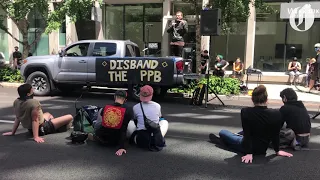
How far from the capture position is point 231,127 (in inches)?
283

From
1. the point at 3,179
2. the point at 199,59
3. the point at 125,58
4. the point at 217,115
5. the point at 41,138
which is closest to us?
the point at 3,179

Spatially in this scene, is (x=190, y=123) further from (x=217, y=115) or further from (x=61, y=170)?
(x=61, y=170)

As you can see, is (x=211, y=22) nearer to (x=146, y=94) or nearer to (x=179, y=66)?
(x=179, y=66)

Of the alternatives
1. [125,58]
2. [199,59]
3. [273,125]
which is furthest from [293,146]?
[199,59]

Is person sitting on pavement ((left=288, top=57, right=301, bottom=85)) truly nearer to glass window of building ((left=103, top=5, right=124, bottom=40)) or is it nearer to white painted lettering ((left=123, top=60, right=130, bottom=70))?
white painted lettering ((left=123, top=60, right=130, bottom=70))

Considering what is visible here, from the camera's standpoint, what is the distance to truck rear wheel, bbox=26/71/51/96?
11.3m

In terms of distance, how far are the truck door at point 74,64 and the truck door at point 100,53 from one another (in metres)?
0.19

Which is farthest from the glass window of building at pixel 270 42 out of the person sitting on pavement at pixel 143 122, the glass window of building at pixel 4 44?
the glass window of building at pixel 4 44

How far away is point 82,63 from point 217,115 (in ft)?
16.0

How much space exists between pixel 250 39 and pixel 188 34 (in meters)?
3.20

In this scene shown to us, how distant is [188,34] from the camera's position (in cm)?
1733

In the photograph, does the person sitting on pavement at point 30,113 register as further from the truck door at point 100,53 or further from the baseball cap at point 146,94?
the truck door at point 100,53

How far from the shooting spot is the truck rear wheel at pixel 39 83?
11328 millimetres

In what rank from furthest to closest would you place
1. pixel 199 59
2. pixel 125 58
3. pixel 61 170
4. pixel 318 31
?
pixel 318 31 < pixel 199 59 < pixel 125 58 < pixel 61 170
